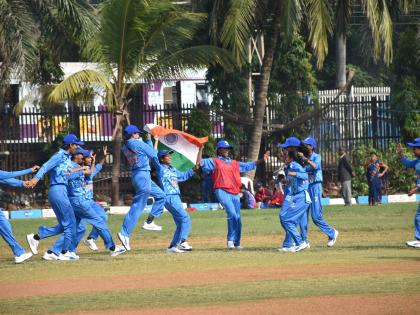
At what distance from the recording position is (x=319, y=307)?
42.8 ft

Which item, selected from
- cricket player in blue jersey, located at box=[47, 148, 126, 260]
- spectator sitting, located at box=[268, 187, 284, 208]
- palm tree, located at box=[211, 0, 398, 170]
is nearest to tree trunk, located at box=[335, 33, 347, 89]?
palm tree, located at box=[211, 0, 398, 170]

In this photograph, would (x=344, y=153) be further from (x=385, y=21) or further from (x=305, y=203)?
(x=305, y=203)

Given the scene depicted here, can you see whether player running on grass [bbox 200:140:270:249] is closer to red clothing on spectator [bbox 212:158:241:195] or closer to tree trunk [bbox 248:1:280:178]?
red clothing on spectator [bbox 212:158:241:195]

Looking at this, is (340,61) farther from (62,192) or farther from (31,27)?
(62,192)

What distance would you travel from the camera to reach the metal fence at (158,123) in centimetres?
3353

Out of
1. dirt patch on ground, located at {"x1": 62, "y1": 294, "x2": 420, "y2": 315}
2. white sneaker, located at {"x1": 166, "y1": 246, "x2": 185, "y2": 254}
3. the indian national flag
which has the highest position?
the indian national flag

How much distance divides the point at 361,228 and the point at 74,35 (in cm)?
972

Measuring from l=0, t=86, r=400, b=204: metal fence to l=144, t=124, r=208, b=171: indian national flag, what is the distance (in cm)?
1102

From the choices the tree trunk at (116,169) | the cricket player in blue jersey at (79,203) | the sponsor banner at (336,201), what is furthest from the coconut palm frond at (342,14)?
the cricket player in blue jersey at (79,203)

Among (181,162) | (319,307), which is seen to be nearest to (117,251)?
(181,162)

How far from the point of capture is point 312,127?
35.2 meters

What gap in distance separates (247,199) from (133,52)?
494cm

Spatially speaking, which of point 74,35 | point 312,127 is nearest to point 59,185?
point 74,35

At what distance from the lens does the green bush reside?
34312 mm
